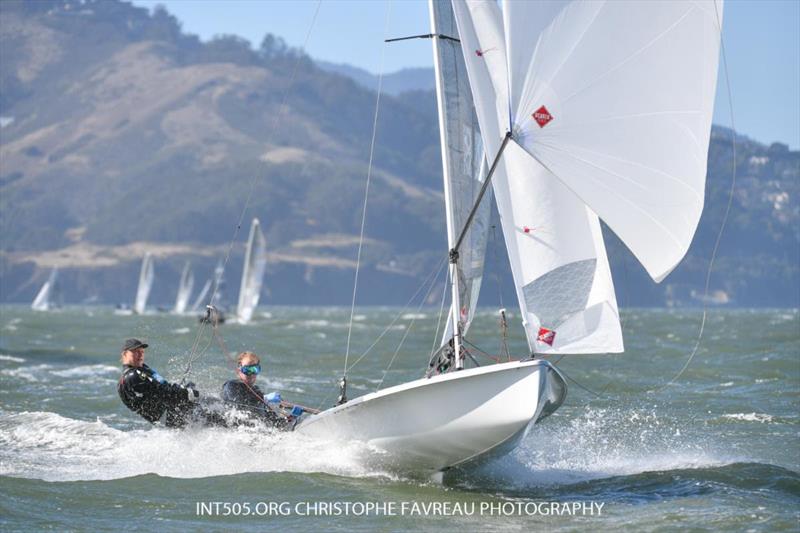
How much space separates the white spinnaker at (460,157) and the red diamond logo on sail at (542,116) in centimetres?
167

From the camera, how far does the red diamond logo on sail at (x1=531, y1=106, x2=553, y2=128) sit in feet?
33.1

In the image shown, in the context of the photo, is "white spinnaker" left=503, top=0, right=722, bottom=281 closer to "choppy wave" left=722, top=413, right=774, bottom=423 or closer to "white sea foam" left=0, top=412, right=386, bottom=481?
"white sea foam" left=0, top=412, right=386, bottom=481

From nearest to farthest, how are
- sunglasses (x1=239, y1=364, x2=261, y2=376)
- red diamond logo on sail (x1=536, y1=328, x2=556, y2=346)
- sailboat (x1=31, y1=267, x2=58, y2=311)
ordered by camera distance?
red diamond logo on sail (x1=536, y1=328, x2=556, y2=346) → sunglasses (x1=239, y1=364, x2=261, y2=376) → sailboat (x1=31, y1=267, x2=58, y2=311)

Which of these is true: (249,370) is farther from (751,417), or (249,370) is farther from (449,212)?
(751,417)

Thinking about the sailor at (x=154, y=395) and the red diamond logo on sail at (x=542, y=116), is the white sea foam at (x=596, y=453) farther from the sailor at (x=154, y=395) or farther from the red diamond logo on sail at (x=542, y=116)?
the red diamond logo on sail at (x=542, y=116)

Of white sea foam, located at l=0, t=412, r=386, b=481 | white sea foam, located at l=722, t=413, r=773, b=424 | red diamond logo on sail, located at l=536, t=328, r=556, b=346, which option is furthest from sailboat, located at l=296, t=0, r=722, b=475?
white sea foam, located at l=722, t=413, r=773, b=424

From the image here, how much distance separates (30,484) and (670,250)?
248 inches

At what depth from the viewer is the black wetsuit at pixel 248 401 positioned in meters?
12.2

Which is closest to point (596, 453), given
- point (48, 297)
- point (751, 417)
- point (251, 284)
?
point (751, 417)

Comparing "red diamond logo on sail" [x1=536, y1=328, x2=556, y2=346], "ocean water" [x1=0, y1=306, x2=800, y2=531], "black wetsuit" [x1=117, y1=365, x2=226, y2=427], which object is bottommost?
"ocean water" [x1=0, y1=306, x2=800, y2=531]

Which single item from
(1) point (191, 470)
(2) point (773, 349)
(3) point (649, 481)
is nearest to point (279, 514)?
(1) point (191, 470)

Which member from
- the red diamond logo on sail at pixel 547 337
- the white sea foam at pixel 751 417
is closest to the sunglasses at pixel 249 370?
the red diamond logo on sail at pixel 547 337

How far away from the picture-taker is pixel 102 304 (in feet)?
648

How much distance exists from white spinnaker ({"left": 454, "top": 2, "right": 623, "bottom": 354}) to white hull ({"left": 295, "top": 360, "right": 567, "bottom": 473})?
0.64 m
